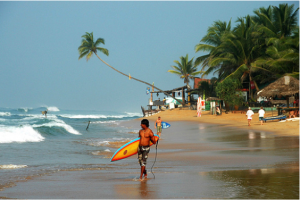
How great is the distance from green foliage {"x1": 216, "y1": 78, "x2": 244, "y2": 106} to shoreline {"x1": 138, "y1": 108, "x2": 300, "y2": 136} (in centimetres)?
139

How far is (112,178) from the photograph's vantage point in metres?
7.09

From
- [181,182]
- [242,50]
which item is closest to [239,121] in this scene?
[242,50]

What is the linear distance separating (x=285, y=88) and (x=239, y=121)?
5.12 m

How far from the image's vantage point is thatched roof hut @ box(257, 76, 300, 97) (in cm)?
2446

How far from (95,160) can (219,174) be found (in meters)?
4.89

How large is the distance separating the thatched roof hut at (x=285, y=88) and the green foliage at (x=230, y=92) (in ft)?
27.4

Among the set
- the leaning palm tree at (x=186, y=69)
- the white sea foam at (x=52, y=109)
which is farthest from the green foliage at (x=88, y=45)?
the white sea foam at (x=52, y=109)

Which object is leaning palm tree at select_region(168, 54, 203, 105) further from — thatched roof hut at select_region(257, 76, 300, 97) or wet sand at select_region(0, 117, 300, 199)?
wet sand at select_region(0, 117, 300, 199)

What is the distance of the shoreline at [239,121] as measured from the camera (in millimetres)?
18513

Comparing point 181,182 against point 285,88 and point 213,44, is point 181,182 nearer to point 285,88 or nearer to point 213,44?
point 285,88

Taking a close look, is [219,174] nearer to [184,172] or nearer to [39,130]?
[184,172]

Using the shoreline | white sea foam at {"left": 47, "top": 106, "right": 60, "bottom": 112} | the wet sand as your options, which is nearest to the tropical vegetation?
the shoreline

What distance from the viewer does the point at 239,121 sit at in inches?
1120

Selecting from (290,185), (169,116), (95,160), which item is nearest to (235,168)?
(290,185)
